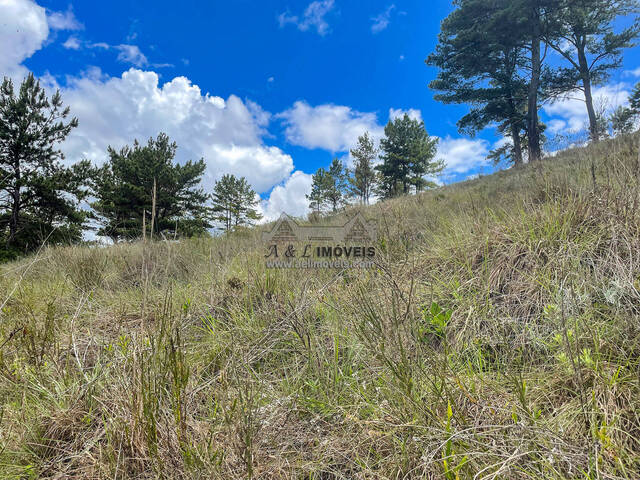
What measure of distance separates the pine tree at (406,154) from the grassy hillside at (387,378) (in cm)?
2710

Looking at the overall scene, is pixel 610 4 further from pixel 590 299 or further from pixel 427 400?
pixel 427 400

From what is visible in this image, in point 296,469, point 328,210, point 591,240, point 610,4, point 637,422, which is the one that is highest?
point 610,4

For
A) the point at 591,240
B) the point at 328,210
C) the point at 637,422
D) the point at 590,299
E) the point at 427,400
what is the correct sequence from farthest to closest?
the point at 328,210, the point at 591,240, the point at 590,299, the point at 427,400, the point at 637,422

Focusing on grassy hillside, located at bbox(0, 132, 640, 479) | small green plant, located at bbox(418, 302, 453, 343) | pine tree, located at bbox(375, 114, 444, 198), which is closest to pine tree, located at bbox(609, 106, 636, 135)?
grassy hillside, located at bbox(0, 132, 640, 479)

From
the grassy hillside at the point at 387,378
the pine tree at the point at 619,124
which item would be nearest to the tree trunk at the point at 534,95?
the pine tree at the point at 619,124

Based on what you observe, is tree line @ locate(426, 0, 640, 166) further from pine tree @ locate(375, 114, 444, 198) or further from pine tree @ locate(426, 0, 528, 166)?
pine tree @ locate(375, 114, 444, 198)

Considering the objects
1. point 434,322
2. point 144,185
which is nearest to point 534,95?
point 434,322

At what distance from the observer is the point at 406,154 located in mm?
28094

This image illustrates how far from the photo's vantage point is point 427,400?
1192mm

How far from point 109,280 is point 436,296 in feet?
13.6

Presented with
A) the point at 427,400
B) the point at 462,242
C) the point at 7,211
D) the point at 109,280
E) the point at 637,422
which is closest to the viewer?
the point at 637,422

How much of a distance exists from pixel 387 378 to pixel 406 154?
2999 cm

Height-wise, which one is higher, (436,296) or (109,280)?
(109,280)

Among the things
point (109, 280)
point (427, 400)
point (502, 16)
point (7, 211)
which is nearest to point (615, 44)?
point (502, 16)
